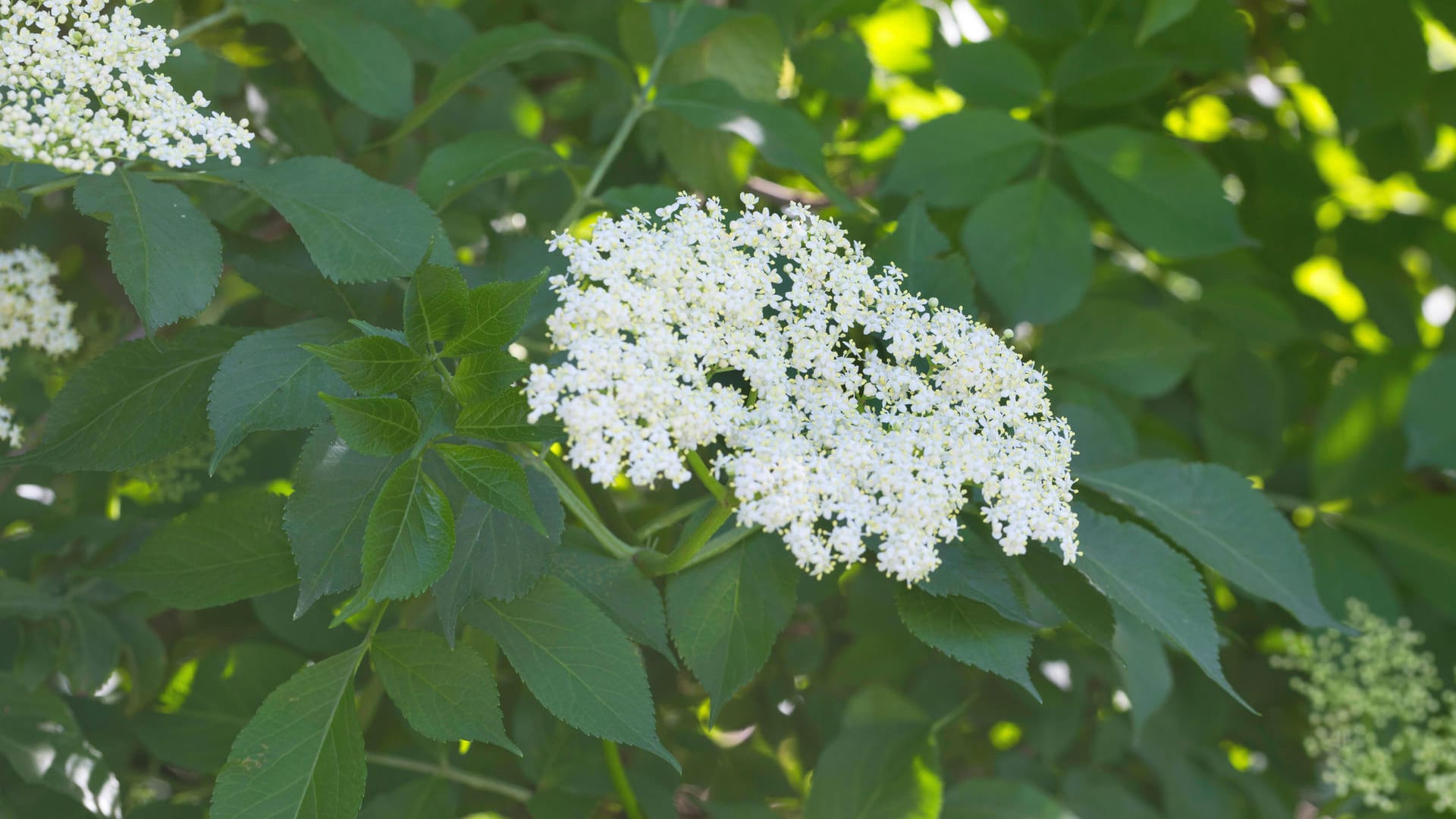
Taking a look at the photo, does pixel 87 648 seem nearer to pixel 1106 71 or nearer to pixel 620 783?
pixel 620 783

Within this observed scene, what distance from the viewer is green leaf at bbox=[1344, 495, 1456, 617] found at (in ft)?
6.83

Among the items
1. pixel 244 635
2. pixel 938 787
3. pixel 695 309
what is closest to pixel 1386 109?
pixel 938 787

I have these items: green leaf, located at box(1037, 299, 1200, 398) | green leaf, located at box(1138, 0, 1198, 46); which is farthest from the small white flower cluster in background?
green leaf, located at box(1138, 0, 1198, 46)

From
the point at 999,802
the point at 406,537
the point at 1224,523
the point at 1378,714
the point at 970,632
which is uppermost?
the point at 406,537

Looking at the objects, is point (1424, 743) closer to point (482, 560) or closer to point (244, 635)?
point (482, 560)

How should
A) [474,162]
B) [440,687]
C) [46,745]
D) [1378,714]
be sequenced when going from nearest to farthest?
[440,687], [46,745], [474,162], [1378,714]

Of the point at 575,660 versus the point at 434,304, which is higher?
the point at 434,304

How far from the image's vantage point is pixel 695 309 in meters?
1.08

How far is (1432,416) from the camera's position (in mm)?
2000

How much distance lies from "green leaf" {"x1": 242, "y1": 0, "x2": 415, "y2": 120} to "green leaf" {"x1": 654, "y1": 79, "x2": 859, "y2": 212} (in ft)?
1.41

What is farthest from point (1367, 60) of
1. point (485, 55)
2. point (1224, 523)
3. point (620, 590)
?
point (620, 590)

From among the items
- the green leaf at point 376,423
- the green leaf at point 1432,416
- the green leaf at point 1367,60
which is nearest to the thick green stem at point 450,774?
the green leaf at point 376,423

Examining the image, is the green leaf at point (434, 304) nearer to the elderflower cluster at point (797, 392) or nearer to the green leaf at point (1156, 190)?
the elderflower cluster at point (797, 392)

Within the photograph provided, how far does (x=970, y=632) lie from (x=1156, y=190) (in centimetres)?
113
